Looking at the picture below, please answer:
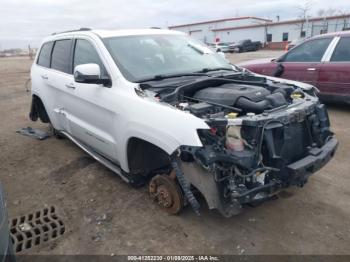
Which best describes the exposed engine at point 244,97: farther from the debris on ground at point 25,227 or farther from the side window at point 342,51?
the side window at point 342,51

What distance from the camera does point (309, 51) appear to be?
7062 millimetres

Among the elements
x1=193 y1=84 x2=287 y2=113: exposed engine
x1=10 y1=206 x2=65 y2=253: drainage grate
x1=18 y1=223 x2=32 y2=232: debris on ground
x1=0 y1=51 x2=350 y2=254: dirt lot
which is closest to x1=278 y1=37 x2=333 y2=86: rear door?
x1=0 y1=51 x2=350 y2=254: dirt lot

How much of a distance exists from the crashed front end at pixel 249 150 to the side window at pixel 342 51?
13.0ft

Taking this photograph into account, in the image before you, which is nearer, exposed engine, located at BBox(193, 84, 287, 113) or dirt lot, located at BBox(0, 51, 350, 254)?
dirt lot, located at BBox(0, 51, 350, 254)

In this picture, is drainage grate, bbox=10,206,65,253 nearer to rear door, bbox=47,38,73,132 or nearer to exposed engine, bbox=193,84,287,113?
rear door, bbox=47,38,73,132

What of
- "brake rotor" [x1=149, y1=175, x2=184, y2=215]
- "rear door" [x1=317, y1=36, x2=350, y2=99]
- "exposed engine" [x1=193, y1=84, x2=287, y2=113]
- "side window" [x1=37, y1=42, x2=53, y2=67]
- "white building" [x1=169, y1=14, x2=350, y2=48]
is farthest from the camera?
"white building" [x1=169, y1=14, x2=350, y2=48]

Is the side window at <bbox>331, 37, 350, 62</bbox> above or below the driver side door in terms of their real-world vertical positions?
above

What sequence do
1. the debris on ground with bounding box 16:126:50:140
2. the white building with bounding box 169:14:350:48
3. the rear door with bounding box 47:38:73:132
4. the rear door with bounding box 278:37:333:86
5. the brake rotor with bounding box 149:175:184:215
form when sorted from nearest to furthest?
the brake rotor with bounding box 149:175:184:215
the rear door with bounding box 47:38:73:132
the debris on ground with bounding box 16:126:50:140
the rear door with bounding box 278:37:333:86
the white building with bounding box 169:14:350:48

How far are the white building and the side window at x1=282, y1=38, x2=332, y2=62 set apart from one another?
30066 mm

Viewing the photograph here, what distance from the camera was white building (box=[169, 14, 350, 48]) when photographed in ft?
127

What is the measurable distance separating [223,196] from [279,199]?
121cm

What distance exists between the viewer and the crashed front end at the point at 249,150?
2566 mm

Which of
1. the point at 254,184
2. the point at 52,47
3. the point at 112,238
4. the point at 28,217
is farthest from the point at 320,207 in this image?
the point at 52,47

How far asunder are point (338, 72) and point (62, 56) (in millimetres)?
5227
